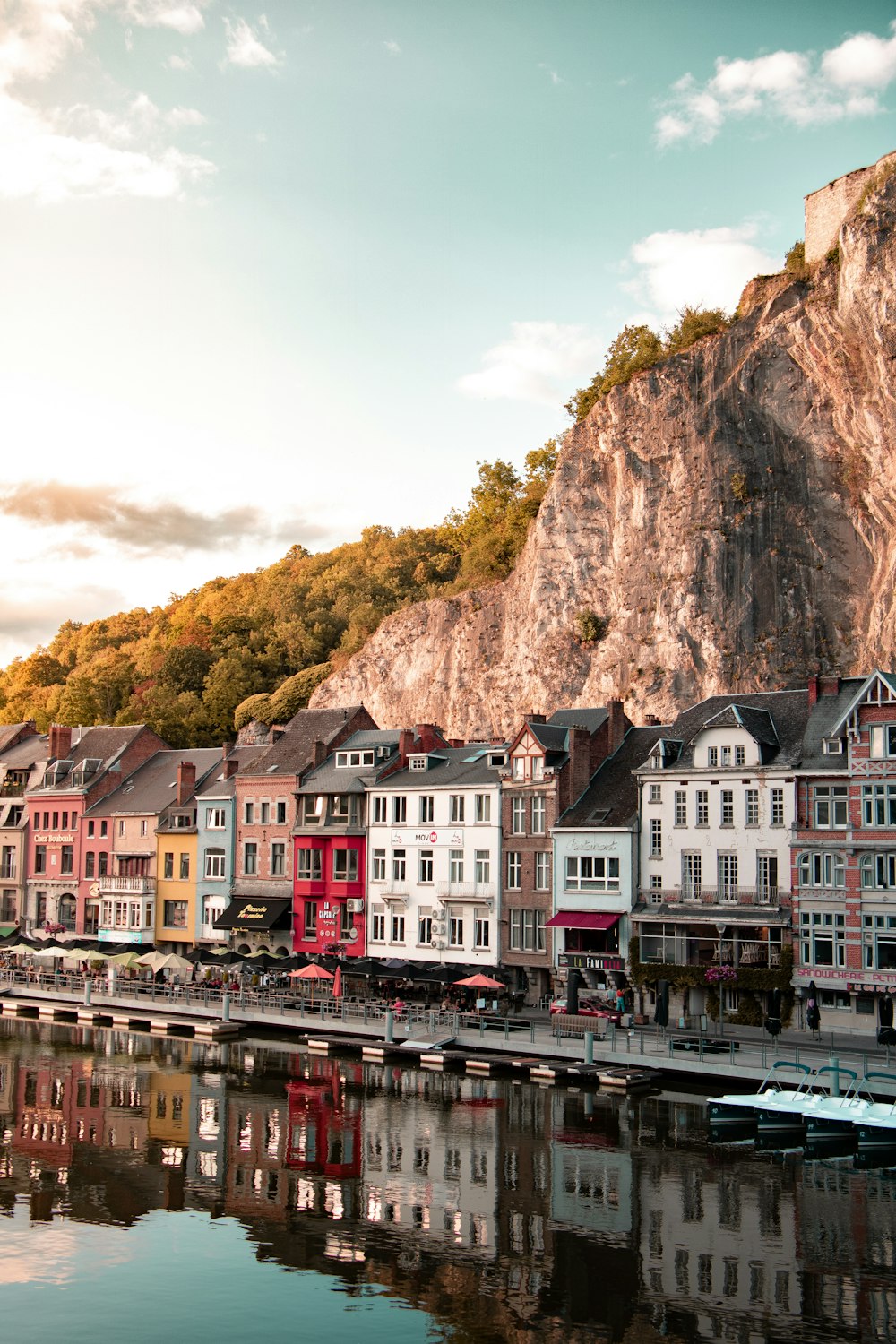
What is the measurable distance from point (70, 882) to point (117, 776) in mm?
6361

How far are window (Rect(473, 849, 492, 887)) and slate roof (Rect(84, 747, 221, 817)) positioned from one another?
70.1 ft

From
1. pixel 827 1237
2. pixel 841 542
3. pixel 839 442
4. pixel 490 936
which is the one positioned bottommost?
pixel 827 1237

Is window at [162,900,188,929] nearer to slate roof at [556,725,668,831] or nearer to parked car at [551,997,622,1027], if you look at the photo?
slate roof at [556,725,668,831]

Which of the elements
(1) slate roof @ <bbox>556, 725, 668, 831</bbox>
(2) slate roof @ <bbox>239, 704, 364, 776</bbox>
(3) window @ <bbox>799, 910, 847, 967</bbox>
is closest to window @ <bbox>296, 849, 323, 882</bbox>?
(2) slate roof @ <bbox>239, 704, 364, 776</bbox>

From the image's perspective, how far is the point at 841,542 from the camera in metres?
79.4

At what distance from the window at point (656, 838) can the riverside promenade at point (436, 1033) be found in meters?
6.60

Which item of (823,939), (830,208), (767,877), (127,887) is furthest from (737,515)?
(127,887)

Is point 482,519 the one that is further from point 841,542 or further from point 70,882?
point 70,882

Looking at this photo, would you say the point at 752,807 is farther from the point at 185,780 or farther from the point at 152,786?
the point at 152,786

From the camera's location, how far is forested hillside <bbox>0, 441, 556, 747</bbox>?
357ft

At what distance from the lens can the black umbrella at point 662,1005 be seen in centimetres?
4759

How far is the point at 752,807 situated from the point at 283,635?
73783 mm

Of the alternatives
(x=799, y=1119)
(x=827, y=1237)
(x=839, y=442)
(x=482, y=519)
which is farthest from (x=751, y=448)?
(x=827, y=1237)

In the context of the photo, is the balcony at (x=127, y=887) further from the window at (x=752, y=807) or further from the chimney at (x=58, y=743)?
the window at (x=752, y=807)
